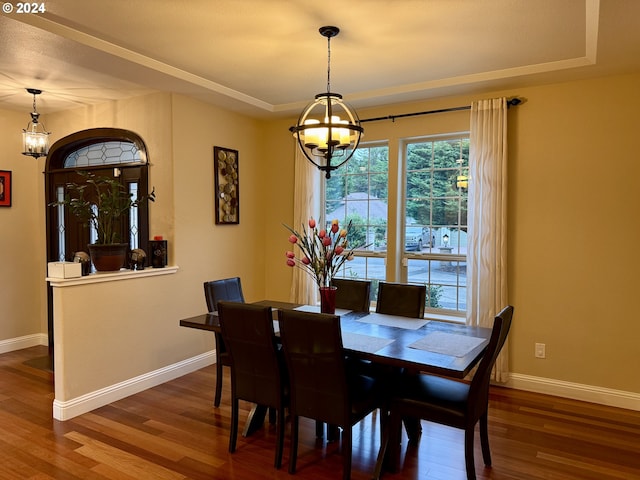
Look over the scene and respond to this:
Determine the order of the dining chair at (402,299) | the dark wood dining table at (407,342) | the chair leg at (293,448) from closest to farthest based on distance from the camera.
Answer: the dark wood dining table at (407,342) < the chair leg at (293,448) < the dining chair at (402,299)

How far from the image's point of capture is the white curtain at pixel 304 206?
492cm

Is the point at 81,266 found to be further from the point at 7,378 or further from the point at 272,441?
the point at 272,441

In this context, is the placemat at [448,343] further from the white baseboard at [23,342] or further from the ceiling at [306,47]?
the white baseboard at [23,342]

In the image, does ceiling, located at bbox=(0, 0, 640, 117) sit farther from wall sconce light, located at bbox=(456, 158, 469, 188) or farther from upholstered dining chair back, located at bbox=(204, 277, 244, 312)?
upholstered dining chair back, located at bbox=(204, 277, 244, 312)

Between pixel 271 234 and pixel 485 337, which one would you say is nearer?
pixel 485 337

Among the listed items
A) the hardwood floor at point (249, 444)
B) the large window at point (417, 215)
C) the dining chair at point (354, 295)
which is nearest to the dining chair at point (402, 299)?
the dining chair at point (354, 295)

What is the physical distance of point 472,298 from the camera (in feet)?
13.2

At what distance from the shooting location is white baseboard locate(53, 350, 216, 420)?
3.31 meters

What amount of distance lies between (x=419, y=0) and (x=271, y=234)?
131 inches

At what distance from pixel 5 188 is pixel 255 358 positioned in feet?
13.4

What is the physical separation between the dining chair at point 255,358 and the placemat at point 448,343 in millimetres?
830

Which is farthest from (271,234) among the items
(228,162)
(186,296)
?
(186,296)

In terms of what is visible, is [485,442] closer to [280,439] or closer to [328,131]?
[280,439]

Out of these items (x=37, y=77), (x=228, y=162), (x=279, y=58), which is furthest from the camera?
(x=228, y=162)
